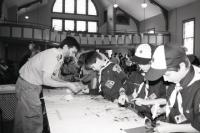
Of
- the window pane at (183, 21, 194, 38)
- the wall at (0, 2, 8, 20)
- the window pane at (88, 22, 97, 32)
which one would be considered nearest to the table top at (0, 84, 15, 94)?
the wall at (0, 2, 8, 20)

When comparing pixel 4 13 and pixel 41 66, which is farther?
pixel 4 13

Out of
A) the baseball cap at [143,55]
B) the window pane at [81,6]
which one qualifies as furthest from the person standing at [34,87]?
the window pane at [81,6]

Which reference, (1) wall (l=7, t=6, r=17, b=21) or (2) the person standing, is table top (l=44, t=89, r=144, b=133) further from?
(1) wall (l=7, t=6, r=17, b=21)

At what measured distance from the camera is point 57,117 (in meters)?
2.32

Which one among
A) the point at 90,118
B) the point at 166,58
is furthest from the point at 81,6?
the point at 166,58

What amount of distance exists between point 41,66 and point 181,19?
12745 mm

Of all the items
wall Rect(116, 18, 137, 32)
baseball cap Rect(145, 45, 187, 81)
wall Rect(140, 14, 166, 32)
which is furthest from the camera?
wall Rect(116, 18, 137, 32)

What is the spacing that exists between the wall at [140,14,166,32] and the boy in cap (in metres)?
15.1

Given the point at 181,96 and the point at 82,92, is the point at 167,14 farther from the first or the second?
the point at 181,96

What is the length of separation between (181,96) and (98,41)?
49.3ft

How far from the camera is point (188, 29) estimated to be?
44.9ft

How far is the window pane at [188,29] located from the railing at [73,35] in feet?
5.83

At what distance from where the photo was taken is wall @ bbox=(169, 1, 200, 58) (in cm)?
1261

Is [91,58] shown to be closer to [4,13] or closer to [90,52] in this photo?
[90,52]
